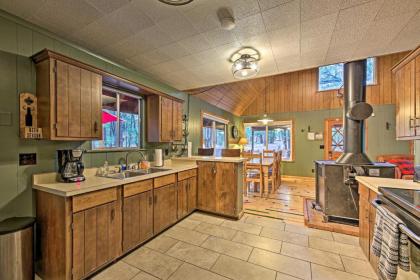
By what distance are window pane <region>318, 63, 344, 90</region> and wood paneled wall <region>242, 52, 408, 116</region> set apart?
0.16m

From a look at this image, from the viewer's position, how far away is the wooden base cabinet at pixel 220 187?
305 centimetres

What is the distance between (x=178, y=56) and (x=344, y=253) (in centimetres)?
326

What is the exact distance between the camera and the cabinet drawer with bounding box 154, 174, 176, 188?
8.13 ft

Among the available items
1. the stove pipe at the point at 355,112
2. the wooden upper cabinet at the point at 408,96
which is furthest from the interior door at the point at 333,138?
the wooden upper cabinet at the point at 408,96

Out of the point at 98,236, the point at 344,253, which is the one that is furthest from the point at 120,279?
the point at 344,253

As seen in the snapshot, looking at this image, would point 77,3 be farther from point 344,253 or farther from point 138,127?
point 344,253

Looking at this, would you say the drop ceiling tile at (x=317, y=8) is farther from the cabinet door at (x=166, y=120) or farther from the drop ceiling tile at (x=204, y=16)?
the cabinet door at (x=166, y=120)

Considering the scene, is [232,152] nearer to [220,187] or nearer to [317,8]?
[220,187]

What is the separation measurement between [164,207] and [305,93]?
6.23 m

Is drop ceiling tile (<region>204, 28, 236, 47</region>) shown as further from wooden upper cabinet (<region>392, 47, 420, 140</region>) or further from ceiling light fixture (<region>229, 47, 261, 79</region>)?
wooden upper cabinet (<region>392, 47, 420, 140</region>)

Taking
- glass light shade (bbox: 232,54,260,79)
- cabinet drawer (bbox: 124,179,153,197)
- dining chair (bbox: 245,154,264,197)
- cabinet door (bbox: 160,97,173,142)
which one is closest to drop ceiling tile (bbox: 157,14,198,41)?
glass light shade (bbox: 232,54,260,79)

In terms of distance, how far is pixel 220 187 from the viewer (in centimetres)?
316

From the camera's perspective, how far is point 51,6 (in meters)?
1.61

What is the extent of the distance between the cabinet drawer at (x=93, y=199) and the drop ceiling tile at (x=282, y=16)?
2.33 m
